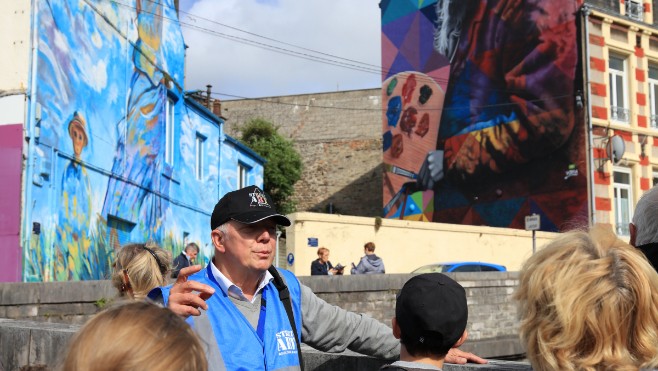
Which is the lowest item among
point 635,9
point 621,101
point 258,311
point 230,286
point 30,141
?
point 258,311

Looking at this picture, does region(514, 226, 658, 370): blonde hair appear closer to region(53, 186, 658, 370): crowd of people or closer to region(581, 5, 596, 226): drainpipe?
region(53, 186, 658, 370): crowd of people

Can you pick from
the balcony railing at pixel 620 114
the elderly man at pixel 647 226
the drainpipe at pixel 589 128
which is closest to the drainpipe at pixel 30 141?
the elderly man at pixel 647 226

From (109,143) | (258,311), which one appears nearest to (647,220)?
(258,311)

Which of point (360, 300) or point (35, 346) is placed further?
point (360, 300)

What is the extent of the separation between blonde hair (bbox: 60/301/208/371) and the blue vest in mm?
1324

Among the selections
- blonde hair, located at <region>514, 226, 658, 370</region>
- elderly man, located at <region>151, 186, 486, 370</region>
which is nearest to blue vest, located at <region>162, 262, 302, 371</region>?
elderly man, located at <region>151, 186, 486, 370</region>

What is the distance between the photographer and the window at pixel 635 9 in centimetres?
2994

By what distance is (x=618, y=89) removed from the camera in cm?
2888

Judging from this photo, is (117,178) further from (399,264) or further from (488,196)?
(488,196)

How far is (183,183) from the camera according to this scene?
78.2 ft

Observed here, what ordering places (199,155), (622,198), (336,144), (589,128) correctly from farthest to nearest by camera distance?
(336,144) → (622,198) → (589,128) → (199,155)

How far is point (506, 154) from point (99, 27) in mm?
16511

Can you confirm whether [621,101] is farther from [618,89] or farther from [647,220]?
[647,220]

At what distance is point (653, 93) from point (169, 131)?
1726cm
